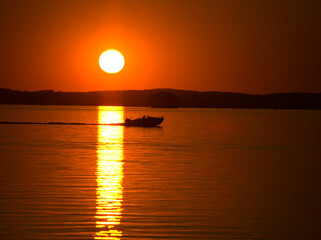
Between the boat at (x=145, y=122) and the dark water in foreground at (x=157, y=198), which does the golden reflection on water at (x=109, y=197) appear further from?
the boat at (x=145, y=122)

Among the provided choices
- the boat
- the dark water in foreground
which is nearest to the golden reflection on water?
the dark water in foreground

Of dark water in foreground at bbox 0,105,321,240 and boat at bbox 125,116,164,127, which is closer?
dark water in foreground at bbox 0,105,321,240

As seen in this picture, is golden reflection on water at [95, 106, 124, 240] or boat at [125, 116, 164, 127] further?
boat at [125, 116, 164, 127]

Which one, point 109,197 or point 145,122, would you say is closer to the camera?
point 109,197

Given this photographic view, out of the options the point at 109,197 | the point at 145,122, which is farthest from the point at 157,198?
the point at 145,122

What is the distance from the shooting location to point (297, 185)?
31.3m

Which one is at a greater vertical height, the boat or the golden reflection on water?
the boat

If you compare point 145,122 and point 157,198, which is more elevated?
point 145,122

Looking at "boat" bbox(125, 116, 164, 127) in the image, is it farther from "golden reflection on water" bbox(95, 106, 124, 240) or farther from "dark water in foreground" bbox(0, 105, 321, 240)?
"golden reflection on water" bbox(95, 106, 124, 240)

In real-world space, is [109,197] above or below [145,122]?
below

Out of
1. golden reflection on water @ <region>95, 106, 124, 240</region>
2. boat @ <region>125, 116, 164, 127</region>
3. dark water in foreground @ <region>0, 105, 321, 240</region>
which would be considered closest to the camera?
golden reflection on water @ <region>95, 106, 124, 240</region>

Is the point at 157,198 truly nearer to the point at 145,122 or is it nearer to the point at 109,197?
the point at 109,197

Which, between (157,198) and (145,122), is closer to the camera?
(157,198)

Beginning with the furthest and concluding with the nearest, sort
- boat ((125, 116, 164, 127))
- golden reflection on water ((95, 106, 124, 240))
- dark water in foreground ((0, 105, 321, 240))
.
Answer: boat ((125, 116, 164, 127)), dark water in foreground ((0, 105, 321, 240)), golden reflection on water ((95, 106, 124, 240))
